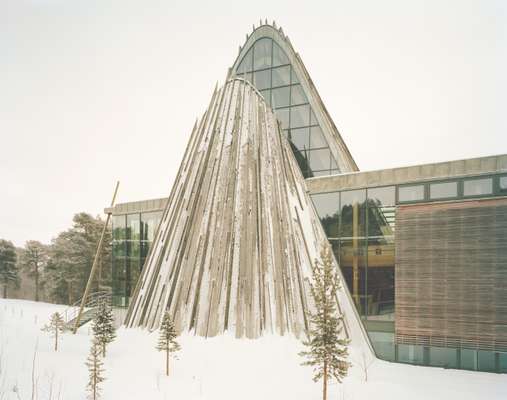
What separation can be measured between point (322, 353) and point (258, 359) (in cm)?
288

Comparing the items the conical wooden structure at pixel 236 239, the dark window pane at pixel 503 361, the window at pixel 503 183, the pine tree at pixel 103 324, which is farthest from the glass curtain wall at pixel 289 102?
the pine tree at pixel 103 324

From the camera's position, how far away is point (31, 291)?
4528cm

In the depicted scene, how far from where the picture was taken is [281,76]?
2116 centimetres

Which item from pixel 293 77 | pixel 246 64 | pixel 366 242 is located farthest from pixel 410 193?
pixel 246 64

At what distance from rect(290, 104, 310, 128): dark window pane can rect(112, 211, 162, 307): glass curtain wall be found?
29.4 ft

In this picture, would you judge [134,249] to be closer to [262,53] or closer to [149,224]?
[149,224]

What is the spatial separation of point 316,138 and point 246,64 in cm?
727

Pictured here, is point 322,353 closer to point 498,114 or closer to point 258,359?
point 258,359

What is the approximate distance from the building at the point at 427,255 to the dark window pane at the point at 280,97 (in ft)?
22.9

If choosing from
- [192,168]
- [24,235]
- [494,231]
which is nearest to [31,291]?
[24,235]

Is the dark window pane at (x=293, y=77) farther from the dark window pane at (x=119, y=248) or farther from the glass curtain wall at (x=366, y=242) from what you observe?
the dark window pane at (x=119, y=248)

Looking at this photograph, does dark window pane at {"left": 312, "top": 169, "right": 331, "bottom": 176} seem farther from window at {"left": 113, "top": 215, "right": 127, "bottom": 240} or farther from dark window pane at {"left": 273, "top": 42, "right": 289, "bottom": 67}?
window at {"left": 113, "top": 215, "right": 127, "bottom": 240}

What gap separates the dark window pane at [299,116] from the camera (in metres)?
19.9

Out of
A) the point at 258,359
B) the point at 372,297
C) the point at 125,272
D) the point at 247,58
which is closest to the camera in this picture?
the point at 258,359
